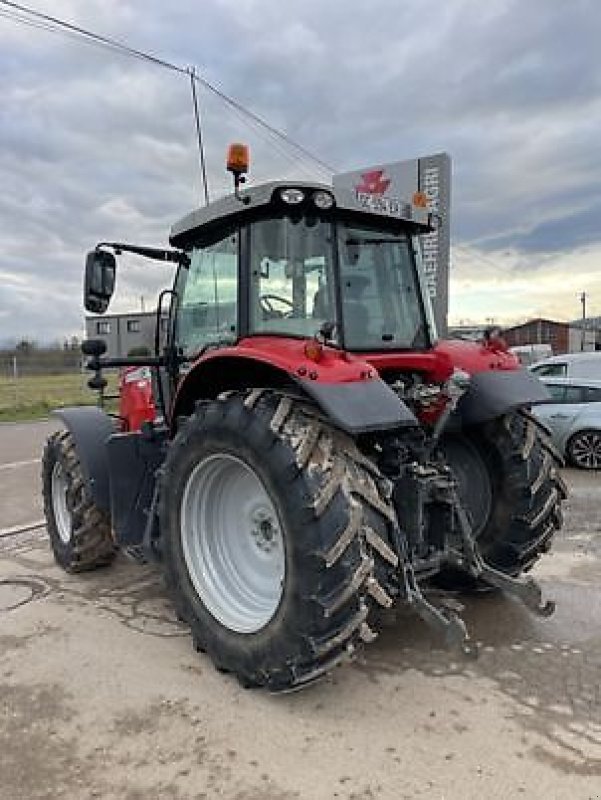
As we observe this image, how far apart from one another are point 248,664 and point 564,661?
164cm

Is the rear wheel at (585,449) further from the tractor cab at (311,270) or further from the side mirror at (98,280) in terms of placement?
the side mirror at (98,280)

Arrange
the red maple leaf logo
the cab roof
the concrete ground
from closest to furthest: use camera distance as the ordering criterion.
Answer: the concrete ground → the cab roof → the red maple leaf logo

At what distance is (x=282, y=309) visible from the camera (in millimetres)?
3889

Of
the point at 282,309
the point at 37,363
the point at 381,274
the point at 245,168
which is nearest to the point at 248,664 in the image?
the point at 282,309

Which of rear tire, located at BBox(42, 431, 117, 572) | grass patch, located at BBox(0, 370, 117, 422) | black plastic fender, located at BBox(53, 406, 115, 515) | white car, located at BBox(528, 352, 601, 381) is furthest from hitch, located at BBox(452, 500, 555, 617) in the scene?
grass patch, located at BBox(0, 370, 117, 422)

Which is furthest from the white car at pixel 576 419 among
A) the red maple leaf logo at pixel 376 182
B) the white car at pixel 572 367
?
the red maple leaf logo at pixel 376 182

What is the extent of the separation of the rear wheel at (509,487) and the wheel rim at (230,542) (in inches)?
49.6

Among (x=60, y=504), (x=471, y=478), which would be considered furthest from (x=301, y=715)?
(x=60, y=504)

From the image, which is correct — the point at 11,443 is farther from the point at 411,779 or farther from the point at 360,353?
the point at 411,779

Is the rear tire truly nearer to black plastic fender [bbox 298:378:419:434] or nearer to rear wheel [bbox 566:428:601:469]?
black plastic fender [bbox 298:378:419:434]

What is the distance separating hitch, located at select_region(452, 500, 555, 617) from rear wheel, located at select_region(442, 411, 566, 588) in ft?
1.60

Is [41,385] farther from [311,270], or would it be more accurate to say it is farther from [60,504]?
[311,270]

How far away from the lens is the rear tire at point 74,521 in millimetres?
5172

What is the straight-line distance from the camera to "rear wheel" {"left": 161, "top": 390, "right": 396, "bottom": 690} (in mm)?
3082
